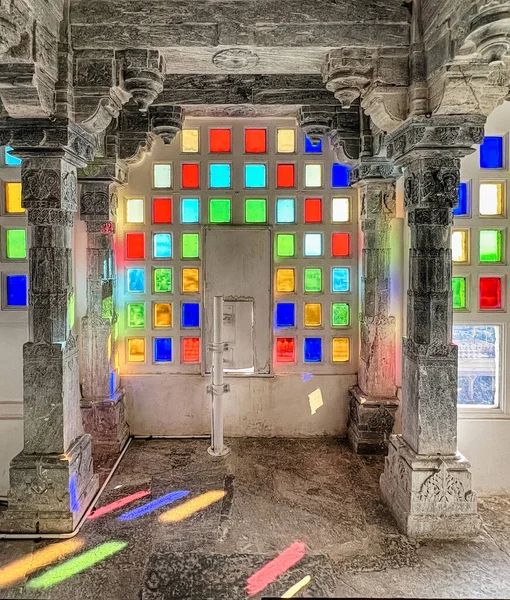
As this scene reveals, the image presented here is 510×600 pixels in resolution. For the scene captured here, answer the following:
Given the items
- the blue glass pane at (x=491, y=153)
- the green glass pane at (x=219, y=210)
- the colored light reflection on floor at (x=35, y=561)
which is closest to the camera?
the colored light reflection on floor at (x=35, y=561)

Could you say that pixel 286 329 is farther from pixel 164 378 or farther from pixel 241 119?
pixel 241 119

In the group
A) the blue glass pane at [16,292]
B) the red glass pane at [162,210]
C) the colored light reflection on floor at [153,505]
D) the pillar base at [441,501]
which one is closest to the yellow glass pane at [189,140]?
the red glass pane at [162,210]

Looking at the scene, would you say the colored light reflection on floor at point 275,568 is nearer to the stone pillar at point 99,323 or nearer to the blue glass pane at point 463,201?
the stone pillar at point 99,323

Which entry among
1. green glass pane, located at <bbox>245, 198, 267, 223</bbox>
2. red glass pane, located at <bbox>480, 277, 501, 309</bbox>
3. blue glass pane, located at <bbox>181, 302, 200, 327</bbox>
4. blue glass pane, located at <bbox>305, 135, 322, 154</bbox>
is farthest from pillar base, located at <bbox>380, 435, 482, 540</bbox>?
blue glass pane, located at <bbox>305, 135, 322, 154</bbox>

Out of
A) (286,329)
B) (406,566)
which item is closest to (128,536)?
(406,566)

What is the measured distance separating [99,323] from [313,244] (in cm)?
247

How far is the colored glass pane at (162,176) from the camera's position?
515cm

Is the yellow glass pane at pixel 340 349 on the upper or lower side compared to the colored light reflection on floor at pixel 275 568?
upper

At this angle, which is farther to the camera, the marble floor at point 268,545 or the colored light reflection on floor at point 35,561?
the colored light reflection on floor at point 35,561

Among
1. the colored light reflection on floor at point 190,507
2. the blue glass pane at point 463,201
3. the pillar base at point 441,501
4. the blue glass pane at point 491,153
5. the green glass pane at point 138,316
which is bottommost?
the colored light reflection on floor at point 190,507

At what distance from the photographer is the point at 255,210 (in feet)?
16.9

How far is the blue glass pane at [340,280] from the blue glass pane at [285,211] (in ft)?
2.51

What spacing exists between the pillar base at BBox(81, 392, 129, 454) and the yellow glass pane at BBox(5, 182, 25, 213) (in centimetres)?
199

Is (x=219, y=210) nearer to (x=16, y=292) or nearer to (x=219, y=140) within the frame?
(x=219, y=140)
